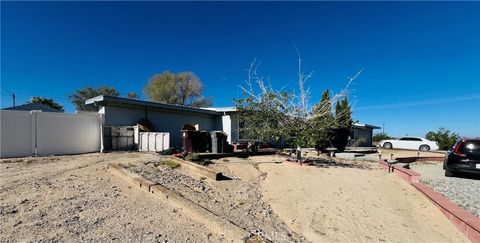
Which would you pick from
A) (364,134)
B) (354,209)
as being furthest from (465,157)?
(364,134)

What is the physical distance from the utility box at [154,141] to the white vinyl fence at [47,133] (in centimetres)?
170

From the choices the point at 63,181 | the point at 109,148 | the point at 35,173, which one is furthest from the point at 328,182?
the point at 109,148

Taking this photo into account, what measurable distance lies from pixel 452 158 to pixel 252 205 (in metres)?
7.27

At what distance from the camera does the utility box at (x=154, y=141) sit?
37.1 feet

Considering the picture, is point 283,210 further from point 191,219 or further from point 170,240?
point 170,240

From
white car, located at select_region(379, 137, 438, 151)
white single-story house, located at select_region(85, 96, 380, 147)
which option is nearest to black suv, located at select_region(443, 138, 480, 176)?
white single-story house, located at select_region(85, 96, 380, 147)

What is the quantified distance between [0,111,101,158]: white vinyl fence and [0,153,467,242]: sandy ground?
2.75 meters

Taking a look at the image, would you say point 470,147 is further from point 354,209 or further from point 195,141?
point 195,141

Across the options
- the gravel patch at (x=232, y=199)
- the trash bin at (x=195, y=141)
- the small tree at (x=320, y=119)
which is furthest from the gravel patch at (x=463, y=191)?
the trash bin at (x=195, y=141)

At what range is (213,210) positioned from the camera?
14.2 feet

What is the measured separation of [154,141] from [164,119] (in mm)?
3650

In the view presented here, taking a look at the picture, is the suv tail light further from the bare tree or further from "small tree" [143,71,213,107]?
"small tree" [143,71,213,107]

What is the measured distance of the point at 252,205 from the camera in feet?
16.0

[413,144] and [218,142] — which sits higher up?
[218,142]
